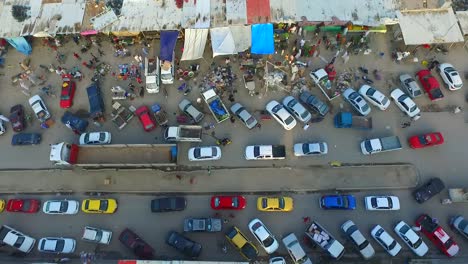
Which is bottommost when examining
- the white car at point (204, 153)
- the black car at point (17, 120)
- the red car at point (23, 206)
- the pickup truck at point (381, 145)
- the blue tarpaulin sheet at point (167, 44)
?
the red car at point (23, 206)

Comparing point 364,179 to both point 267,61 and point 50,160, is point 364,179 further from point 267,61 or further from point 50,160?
point 50,160

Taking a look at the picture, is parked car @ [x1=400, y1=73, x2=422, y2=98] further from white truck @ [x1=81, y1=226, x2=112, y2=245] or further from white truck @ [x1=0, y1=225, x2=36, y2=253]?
white truck @ [x1=0, y1=225, x2=36, y2=253]

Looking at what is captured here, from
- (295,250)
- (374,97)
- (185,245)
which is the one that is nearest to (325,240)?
(295,250)

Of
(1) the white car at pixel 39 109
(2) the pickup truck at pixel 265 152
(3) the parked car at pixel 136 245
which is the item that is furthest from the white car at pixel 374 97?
(1) the white car at pixel 39 109

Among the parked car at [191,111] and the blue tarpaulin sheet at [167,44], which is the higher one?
the blue tarpaulin sheet at [167,44]

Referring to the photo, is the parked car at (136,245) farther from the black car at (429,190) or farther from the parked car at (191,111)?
the black car at (429,190)

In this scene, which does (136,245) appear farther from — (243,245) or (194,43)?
(194,43)
